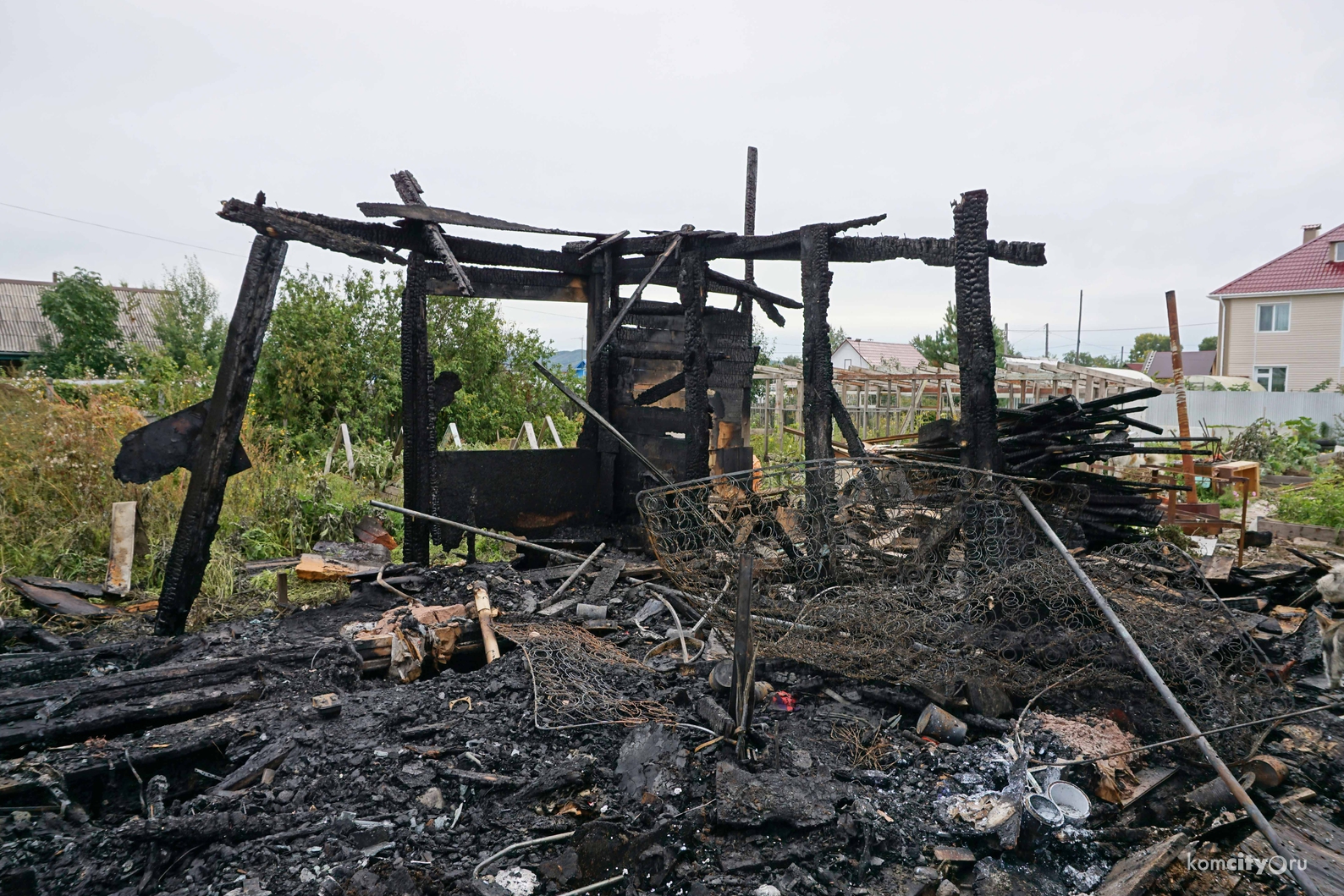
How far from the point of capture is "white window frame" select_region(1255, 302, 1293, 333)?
27552mm

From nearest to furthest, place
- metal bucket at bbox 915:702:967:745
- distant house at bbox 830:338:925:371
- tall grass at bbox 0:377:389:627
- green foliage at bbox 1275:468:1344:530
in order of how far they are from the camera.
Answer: metal bucket at bbox 915:702:967:745, tall grass at bbox 0:377:389:627, green foliage at bbox 1275:468:1344:530, distant house at bbox 830:338:925:371

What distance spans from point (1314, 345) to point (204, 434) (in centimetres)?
3470

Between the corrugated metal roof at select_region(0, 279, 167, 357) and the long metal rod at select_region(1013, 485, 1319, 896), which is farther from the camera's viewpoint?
the corrugated metal roof at select_region(0, 279, 167, 357)

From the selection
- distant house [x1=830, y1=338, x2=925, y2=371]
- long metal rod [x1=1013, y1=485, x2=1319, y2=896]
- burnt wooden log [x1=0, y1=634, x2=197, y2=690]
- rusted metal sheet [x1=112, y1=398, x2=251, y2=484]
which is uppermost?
distant house [x1=830, y1=338, x2=925, y2=371]

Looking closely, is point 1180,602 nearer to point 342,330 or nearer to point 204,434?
point 204,434

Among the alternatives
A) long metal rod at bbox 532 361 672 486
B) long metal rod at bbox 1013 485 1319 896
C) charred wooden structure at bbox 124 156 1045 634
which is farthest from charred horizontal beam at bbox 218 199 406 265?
long metal rod at bbox 1013 485 1319 896

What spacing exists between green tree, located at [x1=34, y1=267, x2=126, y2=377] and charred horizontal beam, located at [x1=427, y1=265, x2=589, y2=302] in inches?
835

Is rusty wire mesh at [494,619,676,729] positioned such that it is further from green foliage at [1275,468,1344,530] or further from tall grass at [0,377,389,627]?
green foliage at [1275,468,1344,530]

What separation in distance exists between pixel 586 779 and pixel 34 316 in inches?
1508

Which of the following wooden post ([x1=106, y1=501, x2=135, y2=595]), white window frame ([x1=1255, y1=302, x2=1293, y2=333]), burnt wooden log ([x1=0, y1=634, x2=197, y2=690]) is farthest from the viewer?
white window frame ([x1=1255, y1=302, x2=1293, y2=333])

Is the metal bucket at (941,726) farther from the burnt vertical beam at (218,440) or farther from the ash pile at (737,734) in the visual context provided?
the burnt vertical beam at (218,440)

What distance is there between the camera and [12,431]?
7.57 meters

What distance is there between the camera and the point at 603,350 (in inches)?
321

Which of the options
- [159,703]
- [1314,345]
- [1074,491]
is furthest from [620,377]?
[1314,345]
